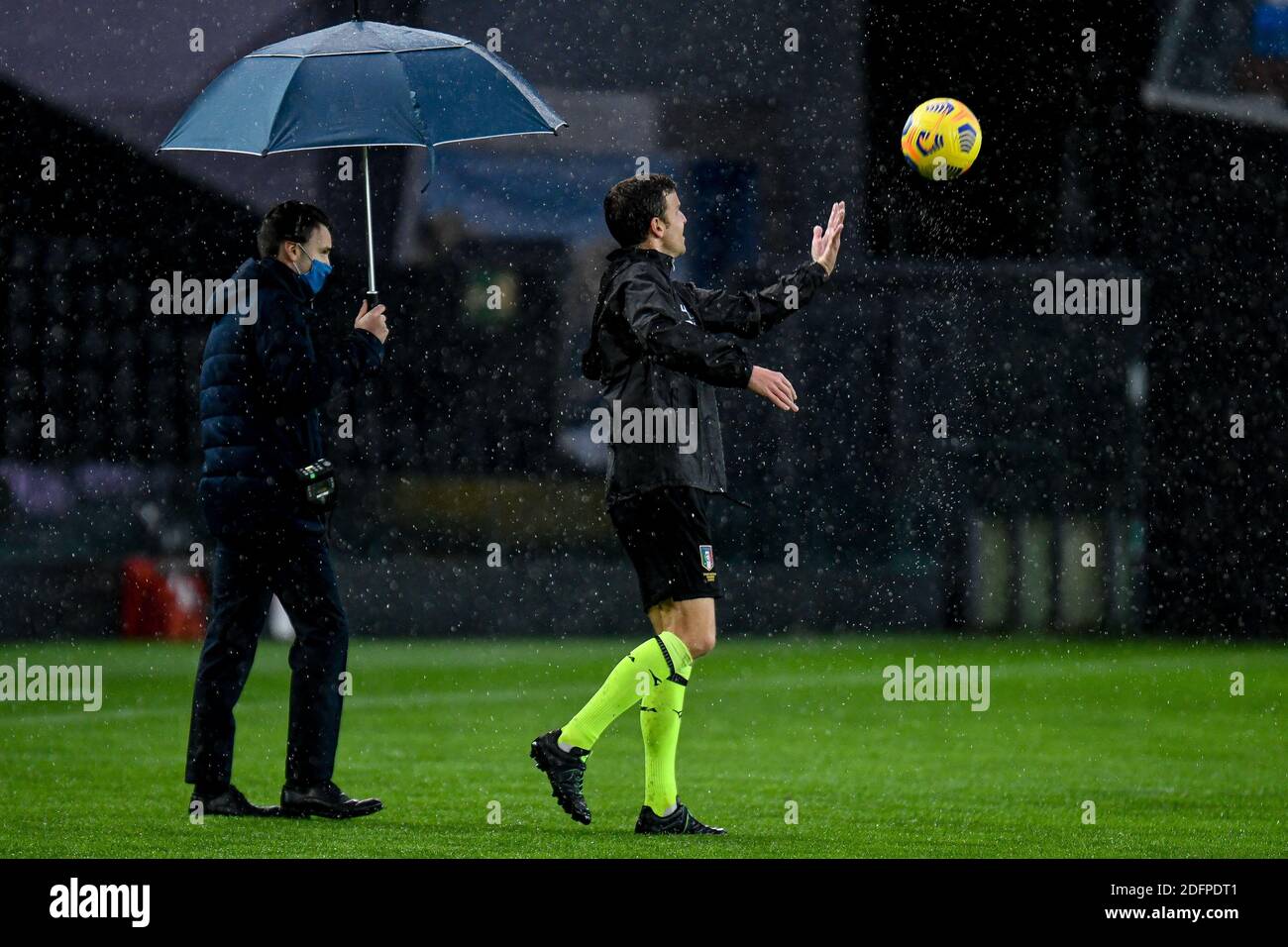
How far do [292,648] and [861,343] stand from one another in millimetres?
13804

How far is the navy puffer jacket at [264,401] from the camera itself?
6.85m

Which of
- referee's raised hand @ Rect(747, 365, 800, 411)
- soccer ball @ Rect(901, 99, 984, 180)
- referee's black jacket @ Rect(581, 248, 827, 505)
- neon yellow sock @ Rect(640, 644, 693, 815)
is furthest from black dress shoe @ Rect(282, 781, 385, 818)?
soccer ball @ Rect(901, 99, 984, 180)

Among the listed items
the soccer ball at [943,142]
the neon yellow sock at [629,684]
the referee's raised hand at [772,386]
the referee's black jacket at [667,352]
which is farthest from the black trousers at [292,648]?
the soccer ball at [943,142]

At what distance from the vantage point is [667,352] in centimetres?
626

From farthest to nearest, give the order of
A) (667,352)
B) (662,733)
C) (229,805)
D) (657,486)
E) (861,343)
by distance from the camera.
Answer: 1. (861,343)
2. (229,805)
3. (662,733)
4. (657,486)
5. (667,352)

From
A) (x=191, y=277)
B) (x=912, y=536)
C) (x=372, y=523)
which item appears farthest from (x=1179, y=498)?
(x=191, y=277)

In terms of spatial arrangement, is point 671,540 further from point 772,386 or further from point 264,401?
point 264,401

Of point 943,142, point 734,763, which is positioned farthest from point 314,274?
point 734,763

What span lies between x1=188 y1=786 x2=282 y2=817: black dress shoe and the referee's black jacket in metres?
1.74

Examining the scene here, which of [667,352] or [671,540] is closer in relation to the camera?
[667,352]

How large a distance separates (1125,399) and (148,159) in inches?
381

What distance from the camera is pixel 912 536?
65.6 ft

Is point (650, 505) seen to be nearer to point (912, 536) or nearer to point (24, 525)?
point (24, 525)

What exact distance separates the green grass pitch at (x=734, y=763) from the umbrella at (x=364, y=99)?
2.06 m
